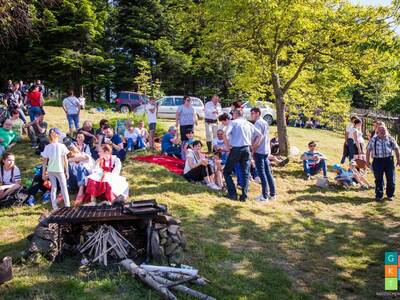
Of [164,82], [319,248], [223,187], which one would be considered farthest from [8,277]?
[164,82]

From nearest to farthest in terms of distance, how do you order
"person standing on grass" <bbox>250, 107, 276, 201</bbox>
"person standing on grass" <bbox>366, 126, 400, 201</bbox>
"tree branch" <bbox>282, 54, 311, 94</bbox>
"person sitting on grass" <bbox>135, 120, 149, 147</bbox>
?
"person standing on grass" <bbox>250, 107, 276, 201</bbox> < "person standing on grass" <bbox>366, 126, 400, 201</bbox> < "tree branch" <bbox>282, 54, 311, 94</bbox> < "person sitting on grass" <bbox>135, 120, 149, 147</bbox>

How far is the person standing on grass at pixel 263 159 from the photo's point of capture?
8555 mm

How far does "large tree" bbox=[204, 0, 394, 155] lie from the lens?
10539 mm

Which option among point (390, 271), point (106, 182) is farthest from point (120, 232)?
point (390, 271)

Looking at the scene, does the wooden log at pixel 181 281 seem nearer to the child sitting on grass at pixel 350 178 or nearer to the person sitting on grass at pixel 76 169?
the person sitting on grass at pixel 76 169

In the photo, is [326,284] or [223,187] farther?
[223,187]

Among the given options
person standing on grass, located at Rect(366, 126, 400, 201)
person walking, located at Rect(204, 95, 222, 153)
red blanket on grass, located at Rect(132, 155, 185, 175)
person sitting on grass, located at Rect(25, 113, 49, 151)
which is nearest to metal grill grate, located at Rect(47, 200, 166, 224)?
red blanket on grass, located at Rect(132, 155, 185, 175)

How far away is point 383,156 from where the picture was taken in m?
9.27

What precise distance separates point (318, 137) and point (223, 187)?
11292mm

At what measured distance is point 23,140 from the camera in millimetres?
12477

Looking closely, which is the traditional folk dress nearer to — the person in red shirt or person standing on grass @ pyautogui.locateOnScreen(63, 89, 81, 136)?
person standing on grass @ pyautogui.locateOnScreen(63, 89, 81, 136)

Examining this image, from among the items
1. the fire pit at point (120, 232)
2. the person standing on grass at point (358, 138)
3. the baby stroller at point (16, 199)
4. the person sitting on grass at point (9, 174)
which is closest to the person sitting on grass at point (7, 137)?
the person sitting on grass at point (9, 174)

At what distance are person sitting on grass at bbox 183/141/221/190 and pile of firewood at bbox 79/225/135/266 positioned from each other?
13.7ft

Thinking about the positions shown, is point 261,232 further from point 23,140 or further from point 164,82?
point 164,82
